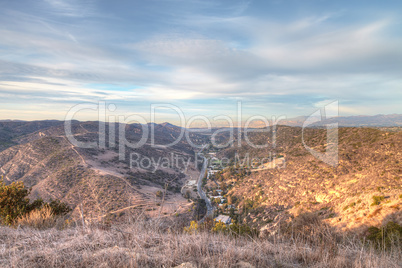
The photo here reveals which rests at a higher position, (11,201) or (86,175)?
(11,201)

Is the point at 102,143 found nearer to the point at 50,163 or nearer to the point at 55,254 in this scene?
the point at 50,163

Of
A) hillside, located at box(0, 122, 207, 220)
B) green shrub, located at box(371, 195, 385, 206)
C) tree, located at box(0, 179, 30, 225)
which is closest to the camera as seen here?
tree, located at box(0, 179, 30, 225)

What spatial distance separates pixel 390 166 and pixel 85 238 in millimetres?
25541

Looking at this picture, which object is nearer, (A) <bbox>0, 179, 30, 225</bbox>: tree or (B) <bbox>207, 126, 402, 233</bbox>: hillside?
(A) <bbox>0, 179, 30, 225</bbox>: tree

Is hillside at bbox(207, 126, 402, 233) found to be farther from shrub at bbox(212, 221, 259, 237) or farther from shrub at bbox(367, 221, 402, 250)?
shrub at bbox(367, 221, 402, 250)

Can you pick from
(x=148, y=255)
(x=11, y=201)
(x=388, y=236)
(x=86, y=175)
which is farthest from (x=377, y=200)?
(x=86, y=175)

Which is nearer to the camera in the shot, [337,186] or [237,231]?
[237,231]

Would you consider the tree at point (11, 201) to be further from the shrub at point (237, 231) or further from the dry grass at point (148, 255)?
the shrub at point (237, 231)

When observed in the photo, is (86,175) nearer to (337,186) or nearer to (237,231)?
(237,231)

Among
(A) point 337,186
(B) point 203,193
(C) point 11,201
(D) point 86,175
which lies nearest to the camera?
(C) point 11,201

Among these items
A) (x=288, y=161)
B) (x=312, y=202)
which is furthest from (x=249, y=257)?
(x=288, y=161)

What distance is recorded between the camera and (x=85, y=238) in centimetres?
312

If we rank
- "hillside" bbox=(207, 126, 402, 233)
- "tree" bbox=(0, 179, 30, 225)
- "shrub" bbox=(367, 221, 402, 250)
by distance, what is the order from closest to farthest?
"shrub" bbox=(367, 221, 402, 250) < "tree" bbox=(0, 179, 30, 225) < "hillside" bbox=(207, 126, 402, 233)

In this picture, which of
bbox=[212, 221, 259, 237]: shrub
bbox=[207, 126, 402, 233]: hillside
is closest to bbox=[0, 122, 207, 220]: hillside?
bbox=[207, 126, 402, 233]: hillside
